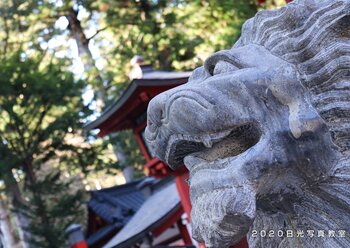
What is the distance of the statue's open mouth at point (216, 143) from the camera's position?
1.00m

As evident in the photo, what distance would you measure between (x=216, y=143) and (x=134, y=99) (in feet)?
15.4

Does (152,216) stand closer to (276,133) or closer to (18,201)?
(18,201)

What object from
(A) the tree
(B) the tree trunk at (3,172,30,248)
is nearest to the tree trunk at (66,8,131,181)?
(A) the tree

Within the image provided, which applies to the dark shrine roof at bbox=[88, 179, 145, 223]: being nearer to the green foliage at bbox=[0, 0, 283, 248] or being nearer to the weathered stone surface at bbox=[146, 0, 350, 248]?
the green foliage at bbox=[0, 0, 283, 248]

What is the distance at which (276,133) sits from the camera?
972 mm

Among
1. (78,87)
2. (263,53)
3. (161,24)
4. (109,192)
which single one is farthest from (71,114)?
(263,53)

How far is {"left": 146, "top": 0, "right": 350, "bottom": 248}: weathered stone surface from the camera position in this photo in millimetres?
950

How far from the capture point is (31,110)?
351 inches

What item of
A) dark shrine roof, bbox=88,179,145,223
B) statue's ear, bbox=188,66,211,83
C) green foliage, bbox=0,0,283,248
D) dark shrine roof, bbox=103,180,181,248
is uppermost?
green foliage, bbox=0,0,283,248

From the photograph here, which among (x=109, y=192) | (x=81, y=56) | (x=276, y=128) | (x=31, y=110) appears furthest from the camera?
(x=81, y=56)

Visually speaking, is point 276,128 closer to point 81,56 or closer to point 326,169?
point 326,169

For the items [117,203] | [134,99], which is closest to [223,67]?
[134,99]

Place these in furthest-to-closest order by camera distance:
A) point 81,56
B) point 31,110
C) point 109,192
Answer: point 81,56 < point 109,192 < point 31,110

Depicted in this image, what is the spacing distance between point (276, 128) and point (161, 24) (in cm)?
950
